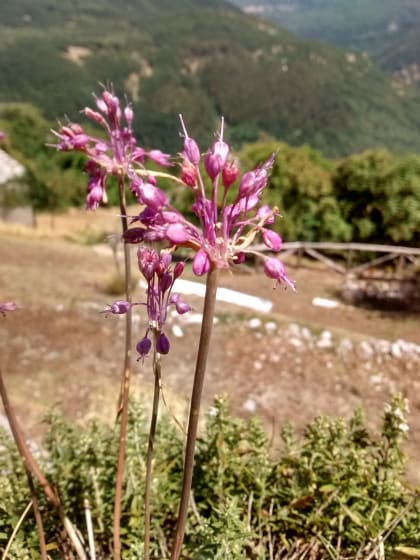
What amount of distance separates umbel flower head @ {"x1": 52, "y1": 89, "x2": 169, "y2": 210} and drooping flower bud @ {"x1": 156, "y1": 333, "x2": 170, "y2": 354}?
76cm

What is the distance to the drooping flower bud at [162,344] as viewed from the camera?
69.8 inches

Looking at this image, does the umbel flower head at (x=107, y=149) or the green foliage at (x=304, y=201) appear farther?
the green foliage at (x=304, y=201)

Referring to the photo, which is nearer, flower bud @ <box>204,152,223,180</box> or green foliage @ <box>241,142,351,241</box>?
flower bud @ <box>204,152,223,180</box>

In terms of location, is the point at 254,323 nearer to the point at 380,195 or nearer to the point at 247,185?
the point at 247,185

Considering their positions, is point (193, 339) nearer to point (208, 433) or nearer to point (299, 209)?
point (208, 433)

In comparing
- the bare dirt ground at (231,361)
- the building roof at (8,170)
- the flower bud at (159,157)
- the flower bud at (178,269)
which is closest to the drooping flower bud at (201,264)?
the flower bud at (178,269)

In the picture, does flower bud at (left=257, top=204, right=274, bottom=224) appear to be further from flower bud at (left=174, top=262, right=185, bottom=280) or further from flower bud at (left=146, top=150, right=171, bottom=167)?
flower bud at (left=146, top=150, right=171, bottom=167)

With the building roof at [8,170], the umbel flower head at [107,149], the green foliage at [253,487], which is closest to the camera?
the umbel flower head at [107,149]

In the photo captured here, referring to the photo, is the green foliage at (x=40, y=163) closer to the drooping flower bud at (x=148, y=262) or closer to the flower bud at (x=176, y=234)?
the drooping flower bud at (x=148, y=262)

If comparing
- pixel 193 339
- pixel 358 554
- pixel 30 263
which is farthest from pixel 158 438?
pixel 30 263

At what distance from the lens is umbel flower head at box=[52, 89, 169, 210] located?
2256mm

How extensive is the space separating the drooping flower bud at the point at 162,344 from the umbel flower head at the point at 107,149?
2.51 ft

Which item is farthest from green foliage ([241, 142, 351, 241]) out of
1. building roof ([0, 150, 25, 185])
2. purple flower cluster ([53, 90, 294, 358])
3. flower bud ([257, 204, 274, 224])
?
building roof ([0, 150, 25, 185])

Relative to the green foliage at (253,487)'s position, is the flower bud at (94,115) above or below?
above
